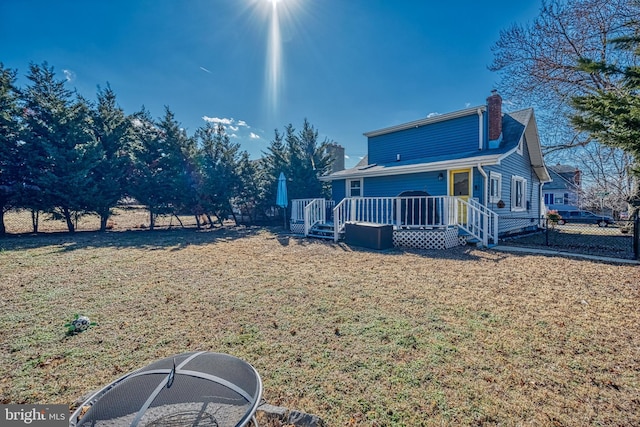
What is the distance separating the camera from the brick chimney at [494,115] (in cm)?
1120

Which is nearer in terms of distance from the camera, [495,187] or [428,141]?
[495,187]

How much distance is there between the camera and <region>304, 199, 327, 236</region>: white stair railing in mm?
11328

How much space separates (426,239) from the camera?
851 centimetres

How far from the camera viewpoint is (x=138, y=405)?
1614mm

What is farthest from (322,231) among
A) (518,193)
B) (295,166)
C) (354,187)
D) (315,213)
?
(518,193)

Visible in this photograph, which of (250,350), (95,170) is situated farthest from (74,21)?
(250,350)

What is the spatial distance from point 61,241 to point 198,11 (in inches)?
360

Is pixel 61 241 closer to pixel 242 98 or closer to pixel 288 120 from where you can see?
pixel 242 98

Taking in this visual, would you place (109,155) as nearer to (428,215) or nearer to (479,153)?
(428,215)

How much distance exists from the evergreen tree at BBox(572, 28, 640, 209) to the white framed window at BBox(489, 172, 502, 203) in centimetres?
533

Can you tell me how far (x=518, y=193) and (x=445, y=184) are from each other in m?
5.26

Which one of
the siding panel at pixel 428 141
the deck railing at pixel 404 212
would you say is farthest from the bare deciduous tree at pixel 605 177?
the deck railing at pixel 404 212

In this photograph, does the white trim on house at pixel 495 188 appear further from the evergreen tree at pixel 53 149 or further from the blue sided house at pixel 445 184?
the evergreen tree at pixel 53 149

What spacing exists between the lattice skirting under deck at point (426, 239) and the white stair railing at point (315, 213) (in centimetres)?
368
